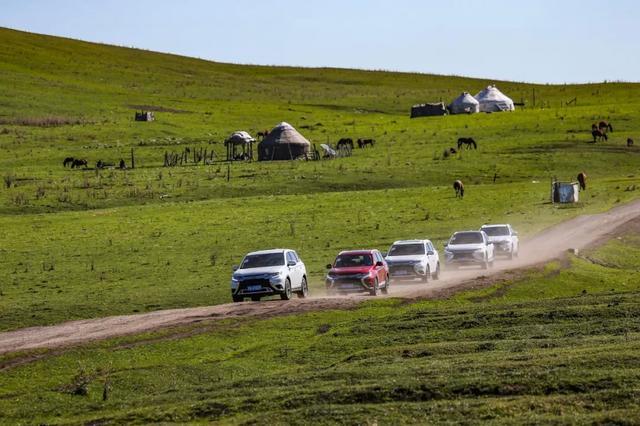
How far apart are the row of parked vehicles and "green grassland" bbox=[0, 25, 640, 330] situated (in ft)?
8.46

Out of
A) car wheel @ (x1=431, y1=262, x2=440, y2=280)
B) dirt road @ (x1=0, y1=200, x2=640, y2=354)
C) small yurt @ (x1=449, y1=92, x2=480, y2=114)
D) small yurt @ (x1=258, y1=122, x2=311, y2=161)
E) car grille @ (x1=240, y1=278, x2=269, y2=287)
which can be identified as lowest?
car wheel @ (x1=431, y1=262, x2=440, y2=280)

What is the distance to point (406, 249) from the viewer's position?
47219mm

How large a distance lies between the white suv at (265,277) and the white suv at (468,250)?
1100 centimetres

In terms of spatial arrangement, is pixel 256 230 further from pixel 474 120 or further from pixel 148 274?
pixel 474 120

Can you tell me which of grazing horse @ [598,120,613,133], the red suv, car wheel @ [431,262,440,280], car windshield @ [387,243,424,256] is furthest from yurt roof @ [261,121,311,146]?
the red suv

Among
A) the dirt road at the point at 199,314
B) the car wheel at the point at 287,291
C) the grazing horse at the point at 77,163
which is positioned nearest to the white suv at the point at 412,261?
the dirt road at the point at 199,314

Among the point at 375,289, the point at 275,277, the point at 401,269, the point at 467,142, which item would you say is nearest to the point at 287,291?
the point at 275,277

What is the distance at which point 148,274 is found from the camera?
5038 centimetres

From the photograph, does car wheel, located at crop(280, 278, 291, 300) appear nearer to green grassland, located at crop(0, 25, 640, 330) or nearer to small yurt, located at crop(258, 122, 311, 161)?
green grassland, located at crop(0, 25, 640, 330)

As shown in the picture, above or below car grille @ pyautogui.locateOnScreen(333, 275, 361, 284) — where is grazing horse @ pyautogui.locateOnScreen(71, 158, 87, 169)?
above

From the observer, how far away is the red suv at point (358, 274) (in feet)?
138

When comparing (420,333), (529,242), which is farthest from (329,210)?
(420,333)

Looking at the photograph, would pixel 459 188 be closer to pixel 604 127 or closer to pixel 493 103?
pixel 604 127

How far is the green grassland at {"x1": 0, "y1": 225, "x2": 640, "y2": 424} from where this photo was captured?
65.7 feet
